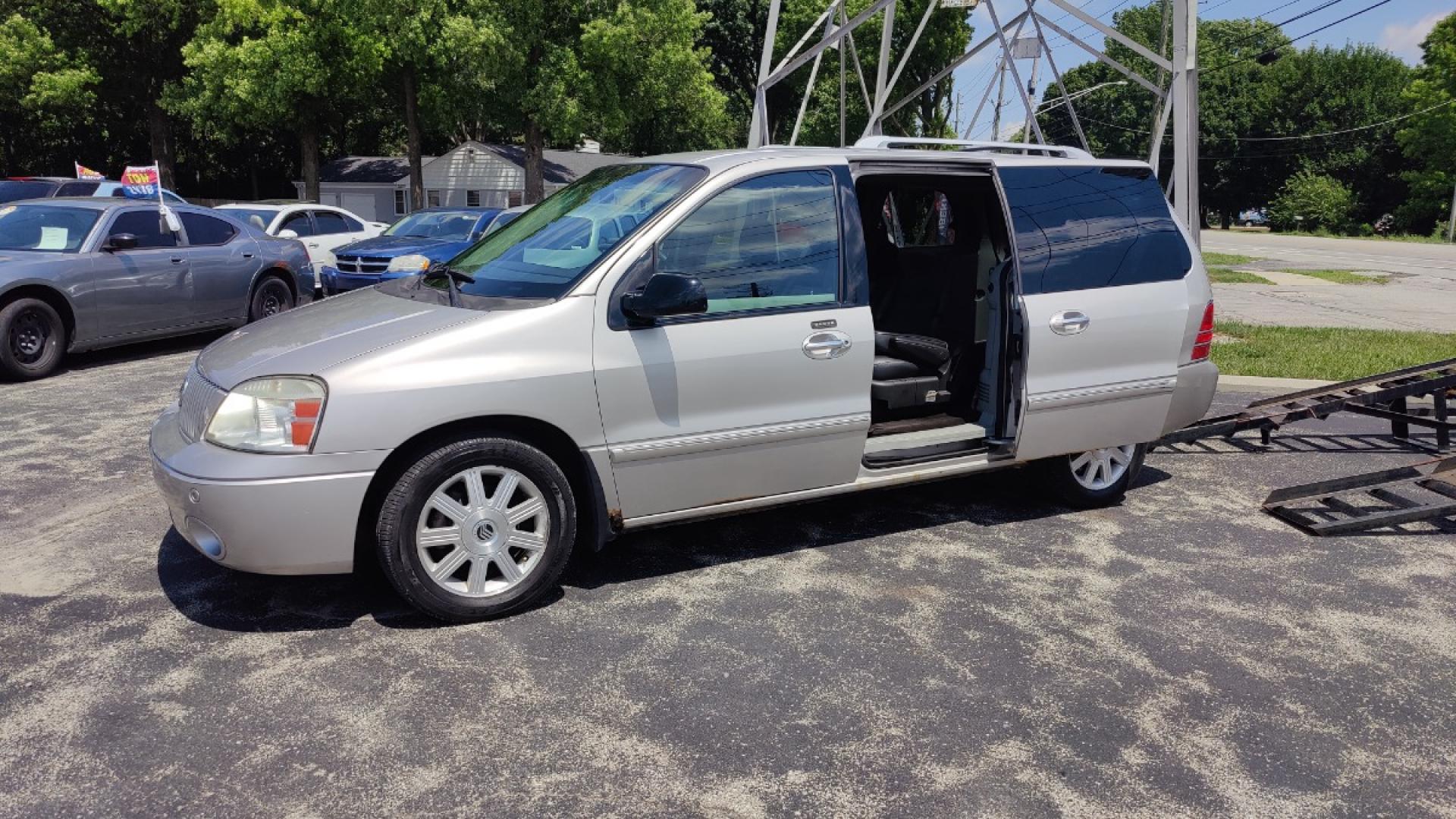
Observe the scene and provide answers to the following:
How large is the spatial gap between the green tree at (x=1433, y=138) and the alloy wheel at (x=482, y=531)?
6840 centimetres

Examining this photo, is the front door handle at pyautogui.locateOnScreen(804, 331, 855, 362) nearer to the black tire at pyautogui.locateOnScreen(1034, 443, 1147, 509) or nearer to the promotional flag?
the black tire at pyautogui.locateOnScreen(1034, 443, 1147, 509)

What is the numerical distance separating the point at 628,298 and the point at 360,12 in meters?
33.9

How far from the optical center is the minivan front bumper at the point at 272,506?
3.76m

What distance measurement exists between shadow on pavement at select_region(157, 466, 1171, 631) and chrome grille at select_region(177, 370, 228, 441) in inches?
28.8

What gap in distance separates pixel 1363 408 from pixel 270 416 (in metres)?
6.65

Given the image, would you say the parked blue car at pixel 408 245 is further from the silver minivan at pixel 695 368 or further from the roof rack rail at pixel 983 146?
the silver minivan at pixel 695 368

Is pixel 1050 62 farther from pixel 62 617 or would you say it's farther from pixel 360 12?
pixel 360 12

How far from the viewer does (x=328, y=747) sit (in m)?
3.25

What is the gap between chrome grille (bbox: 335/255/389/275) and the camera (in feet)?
46.8

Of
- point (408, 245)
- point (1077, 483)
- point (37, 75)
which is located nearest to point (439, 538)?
point (1077, 483)

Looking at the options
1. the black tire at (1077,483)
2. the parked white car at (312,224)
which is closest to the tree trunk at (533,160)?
the parked white car at (312,224)

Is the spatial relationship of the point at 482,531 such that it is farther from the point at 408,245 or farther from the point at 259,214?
the point at 259,214

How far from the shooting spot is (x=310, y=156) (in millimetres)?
38875

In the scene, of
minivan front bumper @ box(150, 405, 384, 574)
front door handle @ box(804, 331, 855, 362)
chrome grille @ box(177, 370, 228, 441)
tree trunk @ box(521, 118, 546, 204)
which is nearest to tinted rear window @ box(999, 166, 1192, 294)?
front door handle @ box(804, 331, 855, 362)
